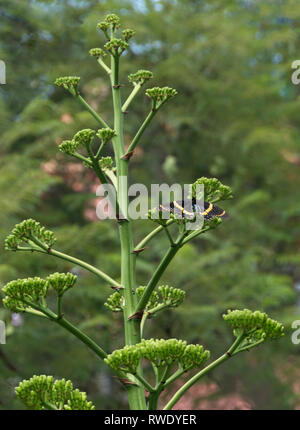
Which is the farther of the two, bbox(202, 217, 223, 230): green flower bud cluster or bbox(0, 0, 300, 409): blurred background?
bbox(0, 0, 300, 409): blurred background

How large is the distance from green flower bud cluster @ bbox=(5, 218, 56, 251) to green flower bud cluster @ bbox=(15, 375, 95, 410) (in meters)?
0.54

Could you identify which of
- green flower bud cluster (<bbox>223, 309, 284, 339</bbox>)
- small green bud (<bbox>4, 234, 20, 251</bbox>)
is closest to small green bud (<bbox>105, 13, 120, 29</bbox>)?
small green bud (<bbox>4, 234, 20, 251</bbox>)

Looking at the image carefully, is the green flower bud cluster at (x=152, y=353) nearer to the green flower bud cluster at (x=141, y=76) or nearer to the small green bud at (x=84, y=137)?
the small green bud at (x=84, y=137)

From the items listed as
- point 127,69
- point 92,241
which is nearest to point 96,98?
point 127,69

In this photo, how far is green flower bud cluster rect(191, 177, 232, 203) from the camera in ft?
6.61

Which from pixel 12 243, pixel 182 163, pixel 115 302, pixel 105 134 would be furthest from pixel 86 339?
pixel 182 163

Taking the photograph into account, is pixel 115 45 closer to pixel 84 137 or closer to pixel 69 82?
pixel 69 82

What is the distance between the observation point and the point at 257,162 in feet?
33.0

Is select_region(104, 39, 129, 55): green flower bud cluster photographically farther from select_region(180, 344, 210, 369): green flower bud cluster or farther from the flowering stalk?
select_region(180, 344, 210, 369): green flower bud cluster

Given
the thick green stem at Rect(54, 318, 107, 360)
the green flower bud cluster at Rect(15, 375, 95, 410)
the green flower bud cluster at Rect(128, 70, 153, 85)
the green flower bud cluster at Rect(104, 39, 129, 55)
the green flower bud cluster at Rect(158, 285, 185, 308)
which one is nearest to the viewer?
the green flower bud cluster at Rect(15, 375, 95, 410)

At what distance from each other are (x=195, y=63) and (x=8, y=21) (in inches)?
133

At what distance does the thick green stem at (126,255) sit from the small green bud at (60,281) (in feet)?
0.71
